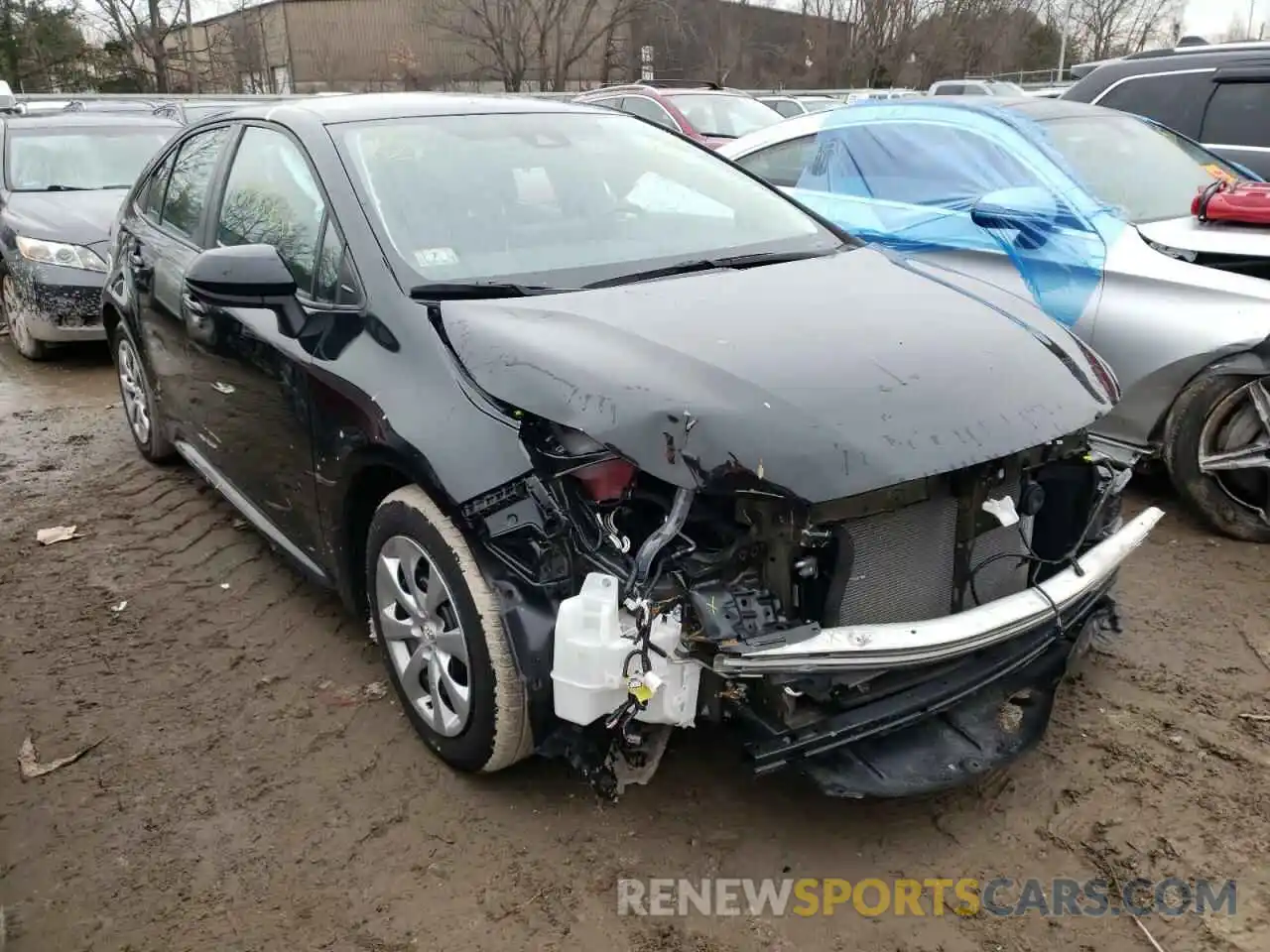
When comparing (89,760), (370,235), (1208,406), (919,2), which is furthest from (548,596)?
(919,2)

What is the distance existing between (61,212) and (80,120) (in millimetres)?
1713

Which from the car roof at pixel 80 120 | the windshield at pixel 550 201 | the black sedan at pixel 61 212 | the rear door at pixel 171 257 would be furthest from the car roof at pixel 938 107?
the car roof at pixel 80 120

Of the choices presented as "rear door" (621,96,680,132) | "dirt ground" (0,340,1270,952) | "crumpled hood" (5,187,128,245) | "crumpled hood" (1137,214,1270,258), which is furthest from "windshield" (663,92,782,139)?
"dirt ground" (0,340,1270,952)

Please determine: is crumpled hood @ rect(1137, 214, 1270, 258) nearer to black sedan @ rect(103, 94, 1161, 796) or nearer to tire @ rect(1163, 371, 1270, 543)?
tire @ rect(1163, 371, 1270, 543)

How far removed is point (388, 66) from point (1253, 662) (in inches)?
1492

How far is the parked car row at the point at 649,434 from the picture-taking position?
222cm

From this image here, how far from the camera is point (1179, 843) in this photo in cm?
250

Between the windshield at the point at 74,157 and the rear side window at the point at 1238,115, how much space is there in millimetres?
7710

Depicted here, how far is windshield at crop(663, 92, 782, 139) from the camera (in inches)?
459

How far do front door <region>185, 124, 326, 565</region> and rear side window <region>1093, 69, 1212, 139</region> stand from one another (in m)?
5.58

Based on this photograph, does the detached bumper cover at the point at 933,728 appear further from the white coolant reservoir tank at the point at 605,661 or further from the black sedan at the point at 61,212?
A: the black sedan at the point at 61,212

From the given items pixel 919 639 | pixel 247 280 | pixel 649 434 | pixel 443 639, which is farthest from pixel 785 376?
pixel 247 280

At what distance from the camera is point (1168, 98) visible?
21.7 feet

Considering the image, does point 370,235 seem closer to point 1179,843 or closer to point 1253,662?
point 1179,843
